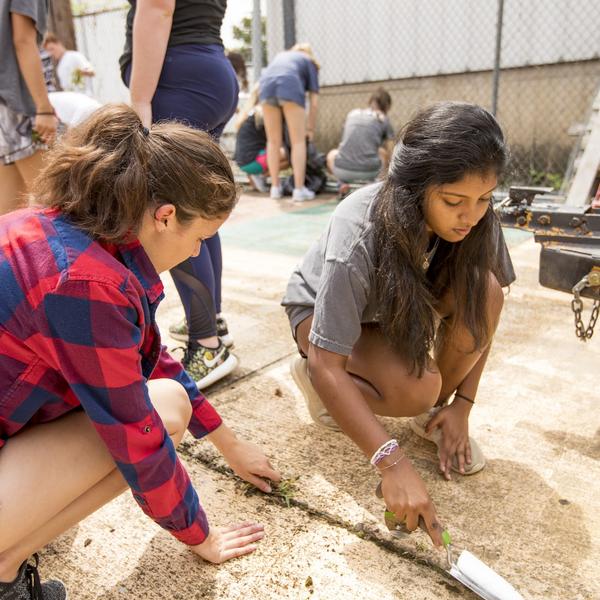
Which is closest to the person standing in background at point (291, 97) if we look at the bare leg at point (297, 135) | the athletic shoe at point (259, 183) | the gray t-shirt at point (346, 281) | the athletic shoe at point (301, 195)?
the bare leg at point (297, 135)

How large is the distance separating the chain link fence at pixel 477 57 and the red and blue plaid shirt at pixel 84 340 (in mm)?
5242

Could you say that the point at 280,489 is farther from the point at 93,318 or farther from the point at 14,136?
the point at 14,136

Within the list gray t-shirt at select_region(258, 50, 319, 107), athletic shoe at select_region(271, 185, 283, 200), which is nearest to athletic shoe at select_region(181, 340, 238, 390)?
gray t-shirt at select_region(258, 50, 319, 107)

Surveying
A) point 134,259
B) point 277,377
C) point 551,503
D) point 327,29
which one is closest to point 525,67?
point 327,29

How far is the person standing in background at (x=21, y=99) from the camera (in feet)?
8.47

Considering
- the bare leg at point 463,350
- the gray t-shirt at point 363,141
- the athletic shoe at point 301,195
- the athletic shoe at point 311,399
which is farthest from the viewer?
the athletic shoe at point 301,195

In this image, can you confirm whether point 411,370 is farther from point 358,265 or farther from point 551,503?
point 551,503

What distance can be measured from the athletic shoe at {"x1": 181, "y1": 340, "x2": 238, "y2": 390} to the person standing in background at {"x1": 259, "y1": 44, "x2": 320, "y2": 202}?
4.12 meters

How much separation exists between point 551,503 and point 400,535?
17.4 inches

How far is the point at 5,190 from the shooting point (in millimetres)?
2854

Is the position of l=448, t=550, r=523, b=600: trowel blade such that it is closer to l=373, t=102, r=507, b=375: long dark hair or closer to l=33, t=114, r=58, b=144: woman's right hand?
l=373, t=102, r=507, b=375: long dark hair

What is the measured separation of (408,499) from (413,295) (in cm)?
51

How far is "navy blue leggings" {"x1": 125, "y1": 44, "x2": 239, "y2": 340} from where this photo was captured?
2.20 m

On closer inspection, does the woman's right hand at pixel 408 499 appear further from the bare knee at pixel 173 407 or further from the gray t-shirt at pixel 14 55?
the gray t-shirt at pixel 14 55
